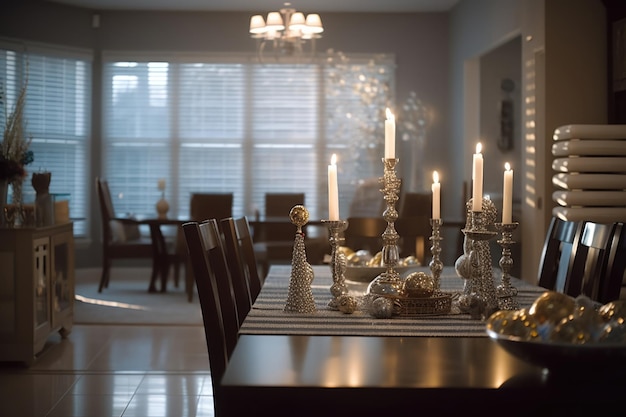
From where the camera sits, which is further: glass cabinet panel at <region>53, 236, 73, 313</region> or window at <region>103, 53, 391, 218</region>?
window at <region>103, 53, 391, 218</region>

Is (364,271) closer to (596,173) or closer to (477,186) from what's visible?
(477,186)

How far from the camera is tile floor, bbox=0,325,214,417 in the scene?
3.57 meters

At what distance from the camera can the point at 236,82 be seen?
347 inches

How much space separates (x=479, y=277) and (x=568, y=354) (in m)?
0.88

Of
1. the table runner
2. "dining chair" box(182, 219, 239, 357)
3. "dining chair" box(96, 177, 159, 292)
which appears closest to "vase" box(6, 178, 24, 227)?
"dining chair" box(182, 219, 239, 357)

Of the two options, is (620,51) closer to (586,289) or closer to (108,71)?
(586,289)

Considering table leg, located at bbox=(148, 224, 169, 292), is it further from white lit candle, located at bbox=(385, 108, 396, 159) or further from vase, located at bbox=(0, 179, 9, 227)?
white lit candle, located at bbox=(385, 108, 396, 159)

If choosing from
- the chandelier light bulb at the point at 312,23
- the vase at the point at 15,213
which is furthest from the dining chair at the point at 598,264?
the chandelier light bulb at the point at 312,23

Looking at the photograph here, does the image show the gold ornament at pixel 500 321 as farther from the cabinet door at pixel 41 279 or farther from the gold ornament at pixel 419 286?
the cabinet door at pixel 41 279

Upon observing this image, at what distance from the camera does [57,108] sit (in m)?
8.41

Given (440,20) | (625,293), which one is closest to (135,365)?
(625,293)

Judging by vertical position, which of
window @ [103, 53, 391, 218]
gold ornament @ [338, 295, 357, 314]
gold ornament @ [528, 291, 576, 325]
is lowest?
gold ornament @ [338, 295, 357, 314]

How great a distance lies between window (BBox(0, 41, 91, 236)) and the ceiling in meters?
0.62

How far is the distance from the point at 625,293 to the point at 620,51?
168 cm
